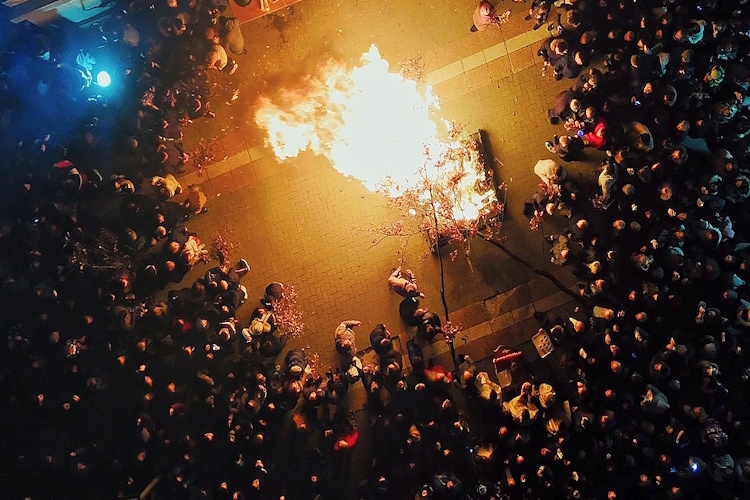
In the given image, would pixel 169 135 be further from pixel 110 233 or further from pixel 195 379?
pixel 195 379

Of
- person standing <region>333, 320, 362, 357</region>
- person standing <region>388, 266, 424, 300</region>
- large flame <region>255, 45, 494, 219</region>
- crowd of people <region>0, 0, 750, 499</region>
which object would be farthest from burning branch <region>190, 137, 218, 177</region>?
person standing <region>388, 266, 424, 300</region>

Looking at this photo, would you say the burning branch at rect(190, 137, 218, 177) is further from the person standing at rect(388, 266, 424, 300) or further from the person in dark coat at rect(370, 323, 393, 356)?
the person in dark coat at rect(370, 323, 393, 356)

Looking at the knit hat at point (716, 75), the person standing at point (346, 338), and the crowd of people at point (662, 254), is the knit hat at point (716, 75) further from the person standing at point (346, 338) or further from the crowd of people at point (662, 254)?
the person standing at point (346, 338)

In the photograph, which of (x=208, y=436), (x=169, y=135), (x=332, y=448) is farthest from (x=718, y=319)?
(x=169, y=135)

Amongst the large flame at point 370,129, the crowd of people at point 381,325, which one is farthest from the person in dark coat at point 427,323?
the large flame at point 370,129

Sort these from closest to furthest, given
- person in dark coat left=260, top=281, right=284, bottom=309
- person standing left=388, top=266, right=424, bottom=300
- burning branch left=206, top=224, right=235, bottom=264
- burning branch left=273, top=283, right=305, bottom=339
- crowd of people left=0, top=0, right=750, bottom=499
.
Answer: crowd of people left=0, top=0, right=750, bottom=499 → person standing left=388, top=266, right=424, bottom=300 → person in dark coat left=260, top=281, right=284, bottom=309 → burning branch left=273, top=283, right=305, bottom=339 → burning branch left=206, top=224, right=235, bottom=264
